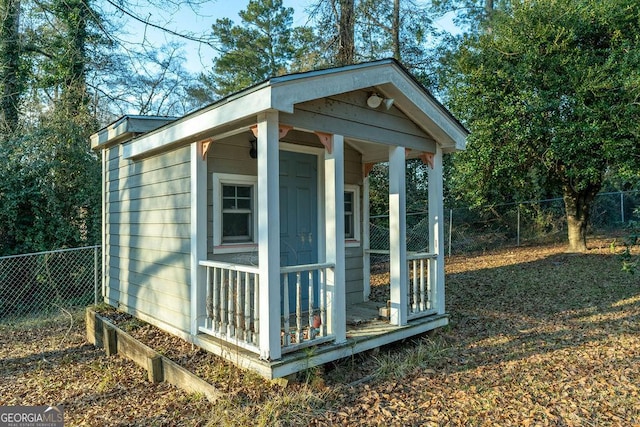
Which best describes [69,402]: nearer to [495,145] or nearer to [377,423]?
[377,423]

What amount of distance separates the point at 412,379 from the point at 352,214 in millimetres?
2721

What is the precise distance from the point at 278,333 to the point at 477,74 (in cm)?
823

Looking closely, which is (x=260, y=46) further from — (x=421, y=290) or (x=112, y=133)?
(x=421, y=290)

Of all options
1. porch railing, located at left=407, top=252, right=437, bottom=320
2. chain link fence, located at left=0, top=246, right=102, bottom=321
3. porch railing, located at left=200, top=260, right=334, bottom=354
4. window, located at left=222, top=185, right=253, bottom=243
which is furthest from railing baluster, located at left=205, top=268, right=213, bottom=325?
chain link fence, located at left=0, top=246, right=102, bottom=321

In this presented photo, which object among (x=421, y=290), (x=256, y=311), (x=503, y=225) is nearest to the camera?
(x=256, y=311)

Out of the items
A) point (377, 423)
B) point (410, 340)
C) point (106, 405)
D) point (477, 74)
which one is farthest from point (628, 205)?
point (106, 405)

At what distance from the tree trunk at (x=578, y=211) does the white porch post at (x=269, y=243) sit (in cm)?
931

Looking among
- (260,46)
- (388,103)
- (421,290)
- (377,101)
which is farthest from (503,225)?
(260,46)

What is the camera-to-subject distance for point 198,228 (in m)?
4.11

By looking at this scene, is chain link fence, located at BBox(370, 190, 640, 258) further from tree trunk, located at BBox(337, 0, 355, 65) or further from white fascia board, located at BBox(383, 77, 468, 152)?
white fascia board, located at BBox(383, 77, 468, 152)

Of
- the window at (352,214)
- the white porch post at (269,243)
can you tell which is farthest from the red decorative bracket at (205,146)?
the window at (352,214)

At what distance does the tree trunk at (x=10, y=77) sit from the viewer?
876 cm

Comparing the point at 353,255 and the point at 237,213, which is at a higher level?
the point at 237,213

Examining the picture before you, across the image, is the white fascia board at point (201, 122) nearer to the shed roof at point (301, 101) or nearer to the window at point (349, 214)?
the shed roof at point (301, 101)
